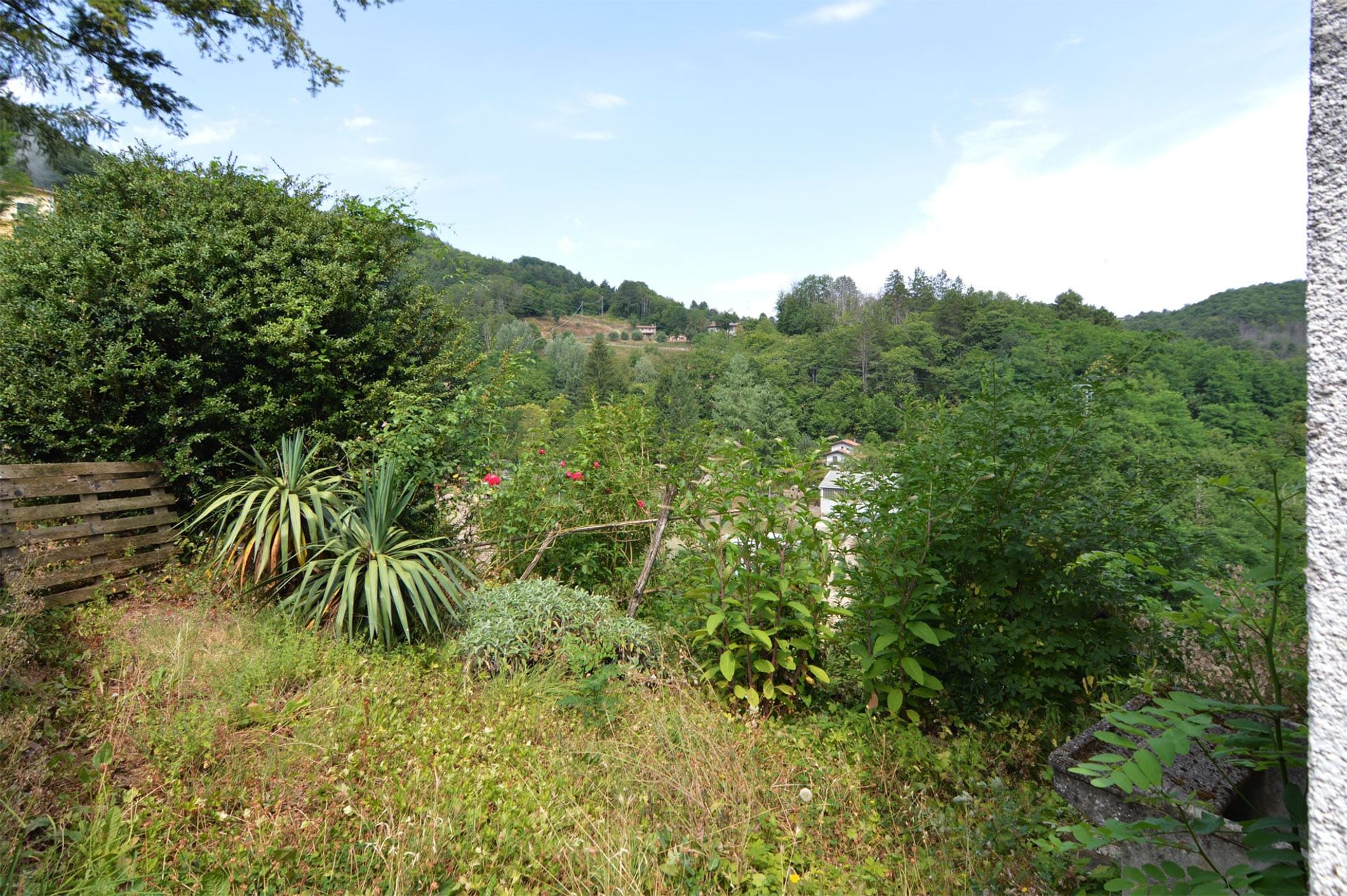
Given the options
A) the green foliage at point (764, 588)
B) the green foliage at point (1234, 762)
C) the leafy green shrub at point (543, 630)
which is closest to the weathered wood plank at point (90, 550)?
the leafy green shrub at point (543, 630)

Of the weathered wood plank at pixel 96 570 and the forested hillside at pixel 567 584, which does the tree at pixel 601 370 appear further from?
the weathered wood plank at pixel 96 570

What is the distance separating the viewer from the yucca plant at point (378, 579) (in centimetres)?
400

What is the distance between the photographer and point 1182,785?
197cm

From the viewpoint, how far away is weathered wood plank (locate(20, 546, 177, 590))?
3.64m

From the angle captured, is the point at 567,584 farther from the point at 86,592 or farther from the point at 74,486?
the point at 74,486

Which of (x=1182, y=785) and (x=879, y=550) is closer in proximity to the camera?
(x=1182, y=785)

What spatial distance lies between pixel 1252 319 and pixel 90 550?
6.33m

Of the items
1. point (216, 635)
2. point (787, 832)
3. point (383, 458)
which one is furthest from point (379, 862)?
point (383, 458)

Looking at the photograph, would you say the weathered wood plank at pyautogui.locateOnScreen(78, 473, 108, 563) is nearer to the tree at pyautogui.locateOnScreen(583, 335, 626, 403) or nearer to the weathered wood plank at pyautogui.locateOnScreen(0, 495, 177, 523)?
the weathered wood plank at pyautogui.locateOnScreen(0, 495, 177, 523)

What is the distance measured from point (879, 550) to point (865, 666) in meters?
0.57

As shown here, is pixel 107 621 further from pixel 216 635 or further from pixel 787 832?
pixel 787 832

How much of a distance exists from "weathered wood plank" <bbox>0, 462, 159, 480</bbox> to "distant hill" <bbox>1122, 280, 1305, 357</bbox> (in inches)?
222

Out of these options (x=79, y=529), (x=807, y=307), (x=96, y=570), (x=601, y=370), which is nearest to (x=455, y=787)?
(x=96, y=570)

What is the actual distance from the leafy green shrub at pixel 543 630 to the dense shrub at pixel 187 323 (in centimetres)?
230
